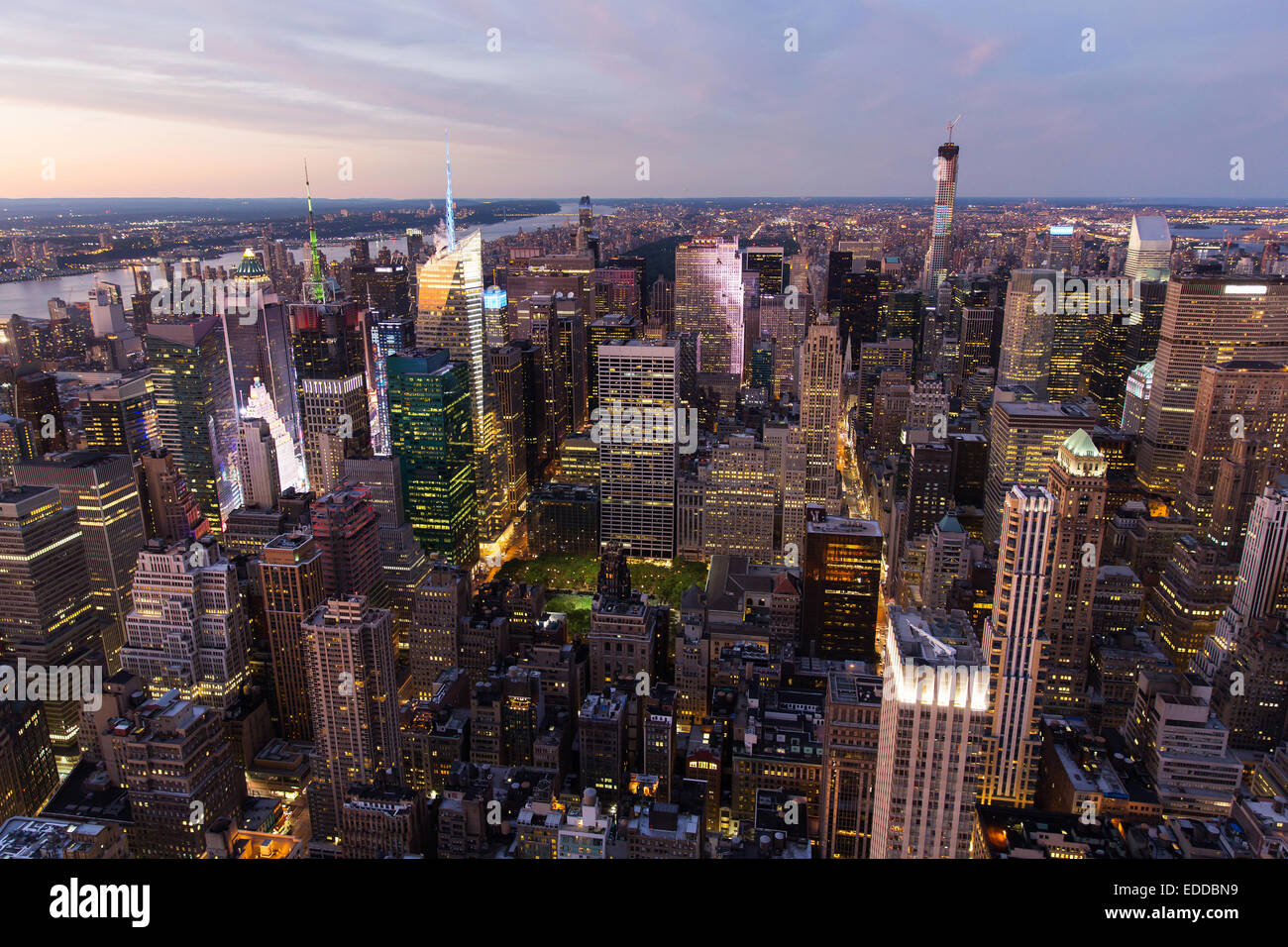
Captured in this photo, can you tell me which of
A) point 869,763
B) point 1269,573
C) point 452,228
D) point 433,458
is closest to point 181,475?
point 433,458

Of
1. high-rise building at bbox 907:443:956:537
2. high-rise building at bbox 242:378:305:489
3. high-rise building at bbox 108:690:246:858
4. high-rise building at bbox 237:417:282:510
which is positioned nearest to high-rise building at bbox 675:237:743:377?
high-rise building at bbox 907:443:956:537

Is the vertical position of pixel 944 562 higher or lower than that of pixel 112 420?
lower

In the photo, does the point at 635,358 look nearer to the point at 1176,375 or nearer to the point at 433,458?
the point at 433,458

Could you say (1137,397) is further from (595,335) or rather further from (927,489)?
(595,335)

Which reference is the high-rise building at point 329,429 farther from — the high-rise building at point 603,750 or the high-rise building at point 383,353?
the high-rise building at point 603,750

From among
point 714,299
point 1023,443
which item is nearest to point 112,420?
point 1023,443

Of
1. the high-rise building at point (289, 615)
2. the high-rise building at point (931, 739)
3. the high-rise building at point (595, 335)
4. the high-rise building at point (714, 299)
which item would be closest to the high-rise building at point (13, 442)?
the high-rise building at point (289, 615)

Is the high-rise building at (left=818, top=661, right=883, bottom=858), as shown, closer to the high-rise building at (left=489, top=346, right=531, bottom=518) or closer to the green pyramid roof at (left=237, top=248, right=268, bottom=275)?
the high-rise building at (left=489, top=346, right=531, bottom=518)
